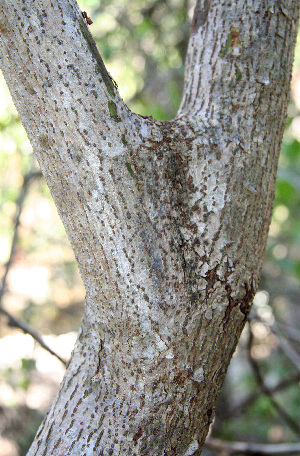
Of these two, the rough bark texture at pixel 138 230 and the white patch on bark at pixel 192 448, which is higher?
the rough bark texture at pixel 138 230

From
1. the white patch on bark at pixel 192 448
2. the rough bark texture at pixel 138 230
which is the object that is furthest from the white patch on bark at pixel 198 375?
the white patch on bark at pixel 192 448

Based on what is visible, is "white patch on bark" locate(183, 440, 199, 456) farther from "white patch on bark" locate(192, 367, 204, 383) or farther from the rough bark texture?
"white patch on bark" locate(192, 367, 204, 383)

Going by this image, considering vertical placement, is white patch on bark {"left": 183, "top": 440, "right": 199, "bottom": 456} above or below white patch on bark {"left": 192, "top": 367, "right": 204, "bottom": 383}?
below

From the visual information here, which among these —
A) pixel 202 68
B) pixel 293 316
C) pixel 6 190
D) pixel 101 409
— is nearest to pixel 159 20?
pixel 6 190

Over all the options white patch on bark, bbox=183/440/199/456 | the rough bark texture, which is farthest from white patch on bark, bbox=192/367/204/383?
white patch on bark, bbox=183/440/199/456

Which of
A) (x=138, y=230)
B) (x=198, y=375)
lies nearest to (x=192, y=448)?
(x=198, y=375)

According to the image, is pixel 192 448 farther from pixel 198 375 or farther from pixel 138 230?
pixel 138 230

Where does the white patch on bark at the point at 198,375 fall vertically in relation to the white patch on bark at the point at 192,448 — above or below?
above

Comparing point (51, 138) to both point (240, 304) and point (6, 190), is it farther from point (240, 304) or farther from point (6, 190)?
point (6, 190)

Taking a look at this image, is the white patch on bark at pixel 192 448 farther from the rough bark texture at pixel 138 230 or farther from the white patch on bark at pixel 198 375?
the white patch on bark at pixel 198 375
